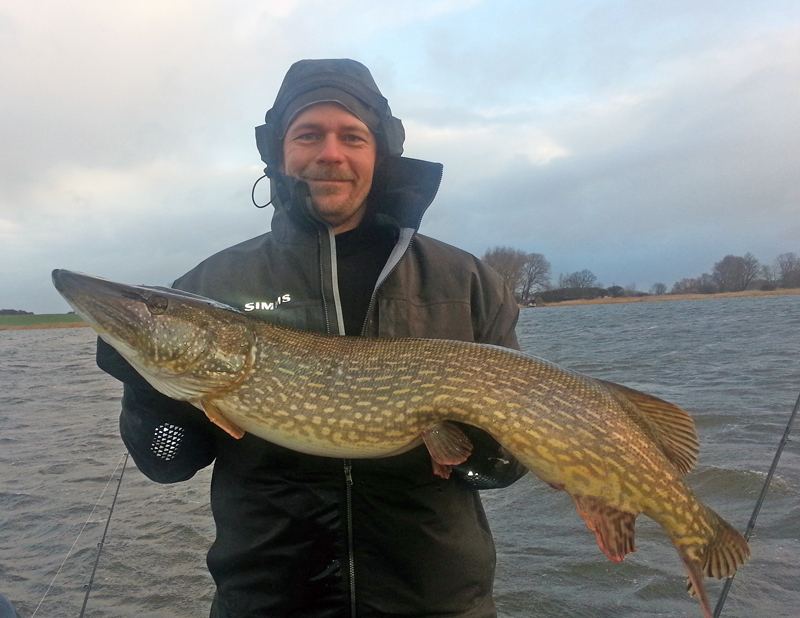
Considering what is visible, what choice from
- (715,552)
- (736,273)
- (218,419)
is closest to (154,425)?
(218,419)

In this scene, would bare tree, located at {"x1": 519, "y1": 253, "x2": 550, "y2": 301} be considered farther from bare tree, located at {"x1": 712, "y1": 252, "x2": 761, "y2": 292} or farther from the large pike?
the large pike

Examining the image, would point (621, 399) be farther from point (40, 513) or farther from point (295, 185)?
point (40, 513)

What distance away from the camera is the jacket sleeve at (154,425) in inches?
82.0

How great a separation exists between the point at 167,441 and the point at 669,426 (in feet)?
6.18

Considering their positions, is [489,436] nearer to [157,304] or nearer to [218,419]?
[218,419]

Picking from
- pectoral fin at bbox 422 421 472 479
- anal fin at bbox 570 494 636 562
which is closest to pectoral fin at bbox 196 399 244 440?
pectoral fin at bbox 422 421 472 479

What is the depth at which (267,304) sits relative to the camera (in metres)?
2.26

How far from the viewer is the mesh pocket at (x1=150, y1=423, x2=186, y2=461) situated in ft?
6.84

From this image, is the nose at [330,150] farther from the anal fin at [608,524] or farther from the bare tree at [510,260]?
the bare tree at [510,260]

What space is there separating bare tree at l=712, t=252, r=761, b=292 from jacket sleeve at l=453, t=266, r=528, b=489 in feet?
214

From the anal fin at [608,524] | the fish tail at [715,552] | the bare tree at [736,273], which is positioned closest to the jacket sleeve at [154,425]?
the anal fin at [608,524]

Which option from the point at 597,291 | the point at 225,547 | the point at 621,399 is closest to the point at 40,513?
the point at 225,547

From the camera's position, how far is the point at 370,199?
2557 mm

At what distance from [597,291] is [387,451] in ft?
204
